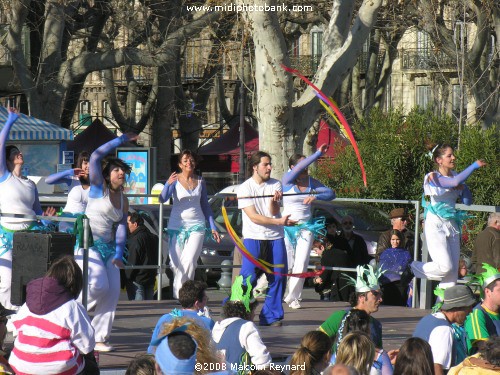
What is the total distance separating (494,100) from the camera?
69.4ft

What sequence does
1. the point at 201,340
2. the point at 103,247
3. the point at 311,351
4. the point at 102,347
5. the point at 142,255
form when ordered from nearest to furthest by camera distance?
the point at 201,340 → the point at 311,351 → the point at 102,347 → the point at 103,247 → the point at 142,255

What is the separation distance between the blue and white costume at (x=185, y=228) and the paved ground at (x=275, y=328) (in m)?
0.49

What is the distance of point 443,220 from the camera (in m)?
10.9

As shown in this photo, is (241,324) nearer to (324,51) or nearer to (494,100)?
(324,51)

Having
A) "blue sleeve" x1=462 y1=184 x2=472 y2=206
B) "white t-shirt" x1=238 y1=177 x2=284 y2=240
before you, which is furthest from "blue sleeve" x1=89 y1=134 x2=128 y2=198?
"blue sleeve" x1=462 y1=184 x2=472 y2=206

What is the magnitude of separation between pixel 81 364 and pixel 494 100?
15.8 metres

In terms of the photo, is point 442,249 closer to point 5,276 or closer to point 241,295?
point 241,295

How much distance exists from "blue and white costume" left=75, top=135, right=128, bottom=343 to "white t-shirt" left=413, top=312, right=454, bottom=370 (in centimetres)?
287

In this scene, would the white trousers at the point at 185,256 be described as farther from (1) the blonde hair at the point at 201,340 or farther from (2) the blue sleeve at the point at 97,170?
(1) the blonde hair at the point at 201,340

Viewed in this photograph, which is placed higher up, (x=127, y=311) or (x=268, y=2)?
(x=268, y=2)

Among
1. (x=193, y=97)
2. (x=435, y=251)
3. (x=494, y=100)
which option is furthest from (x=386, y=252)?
(x=193, y=97)

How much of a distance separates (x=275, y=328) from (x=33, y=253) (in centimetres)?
267

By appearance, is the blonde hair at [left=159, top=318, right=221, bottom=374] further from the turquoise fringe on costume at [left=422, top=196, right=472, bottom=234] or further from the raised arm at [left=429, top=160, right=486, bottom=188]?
the turquoise fringe on costume at [left=422, top=196, right=472, bottom=234]

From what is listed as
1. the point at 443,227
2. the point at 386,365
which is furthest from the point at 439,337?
the point at 443,227
